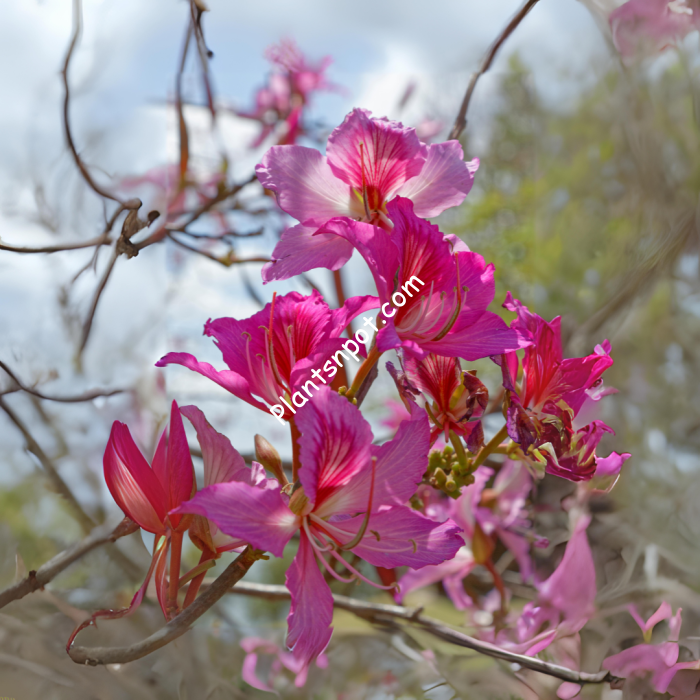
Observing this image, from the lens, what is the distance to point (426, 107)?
0.45m

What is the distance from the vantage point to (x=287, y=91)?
46 cm

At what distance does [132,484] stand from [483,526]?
27cm

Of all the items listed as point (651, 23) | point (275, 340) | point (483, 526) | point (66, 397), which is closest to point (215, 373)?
point (275, 340)

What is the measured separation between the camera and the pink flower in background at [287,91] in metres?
0.45

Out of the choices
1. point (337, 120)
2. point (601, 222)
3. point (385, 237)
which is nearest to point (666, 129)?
point (601, 222)

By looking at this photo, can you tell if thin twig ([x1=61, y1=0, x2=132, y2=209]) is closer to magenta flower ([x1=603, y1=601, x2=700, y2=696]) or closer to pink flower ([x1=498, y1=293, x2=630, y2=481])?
pink flower ([x1=498, y1=293, x2=630, y2=481])

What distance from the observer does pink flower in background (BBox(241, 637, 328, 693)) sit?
1.23ft

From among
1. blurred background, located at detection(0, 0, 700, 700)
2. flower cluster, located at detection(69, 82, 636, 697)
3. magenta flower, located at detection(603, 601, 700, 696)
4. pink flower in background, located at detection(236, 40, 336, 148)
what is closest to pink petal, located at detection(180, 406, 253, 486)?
flower cluster, located at detection(69, 82, 636, 697)

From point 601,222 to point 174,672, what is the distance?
41 centimetres

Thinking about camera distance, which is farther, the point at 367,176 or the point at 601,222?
the point at 601,222

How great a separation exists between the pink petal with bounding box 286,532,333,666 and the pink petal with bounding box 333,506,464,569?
0.04 ft

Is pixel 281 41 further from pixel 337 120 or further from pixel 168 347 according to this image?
pixel 168 347

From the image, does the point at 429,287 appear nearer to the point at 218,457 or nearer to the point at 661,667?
the point at 218,457

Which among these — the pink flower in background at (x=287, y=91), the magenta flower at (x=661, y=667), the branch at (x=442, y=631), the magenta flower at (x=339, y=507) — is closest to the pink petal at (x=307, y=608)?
the magenta flower at (x=339, y=507)
